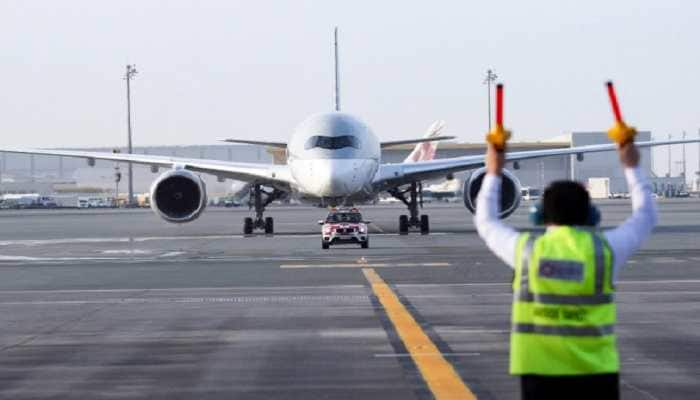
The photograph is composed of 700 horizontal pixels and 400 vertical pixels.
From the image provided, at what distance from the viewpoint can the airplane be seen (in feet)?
137

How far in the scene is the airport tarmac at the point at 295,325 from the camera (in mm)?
11984

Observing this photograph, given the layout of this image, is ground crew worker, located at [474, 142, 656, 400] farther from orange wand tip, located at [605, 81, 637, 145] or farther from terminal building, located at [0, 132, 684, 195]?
terminal building, located at [0, 132, 684, 195]

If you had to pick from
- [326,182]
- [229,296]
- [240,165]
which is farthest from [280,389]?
[240,165]

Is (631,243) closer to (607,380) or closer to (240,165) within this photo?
(607,380)

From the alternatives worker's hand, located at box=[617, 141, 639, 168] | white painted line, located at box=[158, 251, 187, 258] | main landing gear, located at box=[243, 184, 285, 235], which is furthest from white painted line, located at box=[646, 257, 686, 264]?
worker's hand, located at box=[617, 141, 639, 168]

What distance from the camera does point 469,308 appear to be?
19.0 m

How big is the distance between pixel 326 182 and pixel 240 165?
15.1 feet

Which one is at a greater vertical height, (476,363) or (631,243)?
(631,243)

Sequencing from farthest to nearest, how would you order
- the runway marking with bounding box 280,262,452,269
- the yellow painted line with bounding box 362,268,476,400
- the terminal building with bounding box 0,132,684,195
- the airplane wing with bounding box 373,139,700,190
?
the terminal building with bounding box 0,132,684,195
the airplane wing with bounding box 373,139,700,190
the runway marking with bounding box 280,262,452,269
the yellow painted line with bounding box 362,268,476,400

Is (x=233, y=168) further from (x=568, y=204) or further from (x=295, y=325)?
(x=568, y=204)

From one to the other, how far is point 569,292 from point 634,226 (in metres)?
0.48

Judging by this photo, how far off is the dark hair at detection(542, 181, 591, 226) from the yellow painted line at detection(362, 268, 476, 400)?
458 cm

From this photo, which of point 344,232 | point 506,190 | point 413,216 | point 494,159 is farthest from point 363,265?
point 494,159

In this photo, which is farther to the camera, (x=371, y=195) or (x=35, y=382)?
(x=371, y=195)
